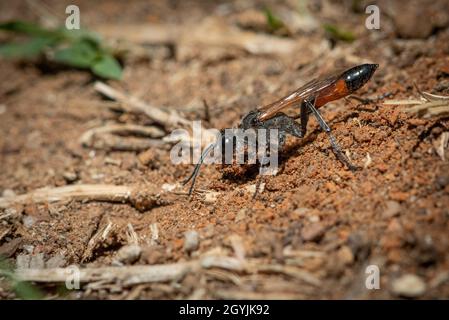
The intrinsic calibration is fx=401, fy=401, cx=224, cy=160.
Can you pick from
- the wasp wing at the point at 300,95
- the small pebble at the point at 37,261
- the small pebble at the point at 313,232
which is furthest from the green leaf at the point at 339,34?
the small pebble at the point at 37,261

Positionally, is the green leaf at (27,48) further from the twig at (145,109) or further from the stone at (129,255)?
the stone at (129,255)

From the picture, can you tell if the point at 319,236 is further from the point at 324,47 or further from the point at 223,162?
Answer: the point at 324,47

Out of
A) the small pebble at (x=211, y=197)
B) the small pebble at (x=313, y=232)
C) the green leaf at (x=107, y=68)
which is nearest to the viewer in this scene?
the small pebble at (x=313, y=232)

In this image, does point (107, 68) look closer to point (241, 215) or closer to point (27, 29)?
point (27, 29)

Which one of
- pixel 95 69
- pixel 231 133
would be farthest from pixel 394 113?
pixel 95 69

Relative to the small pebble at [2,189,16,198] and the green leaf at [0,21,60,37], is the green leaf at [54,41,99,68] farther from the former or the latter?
the small pebble at [2,189,16,198]

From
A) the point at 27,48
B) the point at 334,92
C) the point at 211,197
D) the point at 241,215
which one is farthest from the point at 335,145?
the point at 27,48

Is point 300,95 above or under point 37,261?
above
